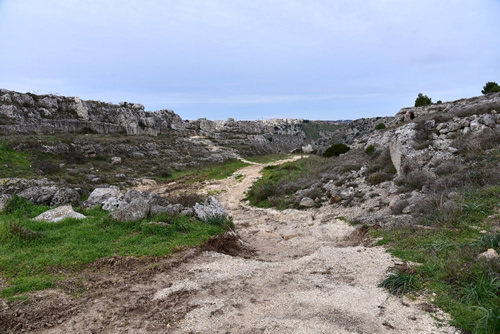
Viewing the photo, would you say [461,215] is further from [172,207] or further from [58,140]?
[58,140]

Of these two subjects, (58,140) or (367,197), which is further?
(58,140)

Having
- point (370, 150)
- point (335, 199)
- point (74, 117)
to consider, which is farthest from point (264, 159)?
point (335, 199)

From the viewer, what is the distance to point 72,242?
25.4 ft

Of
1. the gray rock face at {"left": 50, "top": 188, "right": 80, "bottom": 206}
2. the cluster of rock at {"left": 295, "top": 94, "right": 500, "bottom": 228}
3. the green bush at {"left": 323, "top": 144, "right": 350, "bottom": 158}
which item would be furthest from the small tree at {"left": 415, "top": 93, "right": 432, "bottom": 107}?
the gray rock face at {"left": 50, "top": 188, "right": 80, "bottom": 206}

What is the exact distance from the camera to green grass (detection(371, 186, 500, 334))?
428 centimetres

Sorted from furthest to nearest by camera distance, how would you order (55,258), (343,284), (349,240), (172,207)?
(172,207) < (349,240) < (55,258) < (343,284)

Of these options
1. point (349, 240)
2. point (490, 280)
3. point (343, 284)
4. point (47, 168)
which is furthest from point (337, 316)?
point (47, 168)

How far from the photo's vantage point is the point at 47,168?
25.5m

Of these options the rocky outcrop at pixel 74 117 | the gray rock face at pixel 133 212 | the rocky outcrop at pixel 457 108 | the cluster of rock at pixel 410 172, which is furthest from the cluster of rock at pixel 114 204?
the rocky outcrop at pixel 74 117

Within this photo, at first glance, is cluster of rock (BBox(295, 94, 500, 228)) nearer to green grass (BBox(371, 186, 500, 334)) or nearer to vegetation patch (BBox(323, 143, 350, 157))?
green grass (BBox(371, 186, 500, 334))

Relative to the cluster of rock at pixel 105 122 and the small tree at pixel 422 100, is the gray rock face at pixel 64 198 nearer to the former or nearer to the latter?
the cluster of rock at pixel 105 122

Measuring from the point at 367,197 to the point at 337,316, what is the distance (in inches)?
369

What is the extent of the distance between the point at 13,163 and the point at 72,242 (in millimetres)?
24085

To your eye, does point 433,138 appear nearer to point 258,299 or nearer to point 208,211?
point 208,211
